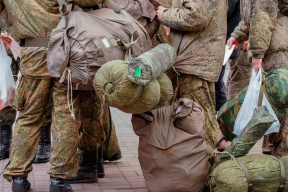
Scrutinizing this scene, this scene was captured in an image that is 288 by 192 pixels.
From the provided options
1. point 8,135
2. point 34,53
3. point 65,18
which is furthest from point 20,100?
point 8,135

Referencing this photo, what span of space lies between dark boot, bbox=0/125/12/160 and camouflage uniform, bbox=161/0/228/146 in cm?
199

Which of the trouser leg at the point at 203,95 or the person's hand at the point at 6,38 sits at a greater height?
the person's hand at the point at 6,38

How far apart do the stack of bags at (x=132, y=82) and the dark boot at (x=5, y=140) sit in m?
2.13

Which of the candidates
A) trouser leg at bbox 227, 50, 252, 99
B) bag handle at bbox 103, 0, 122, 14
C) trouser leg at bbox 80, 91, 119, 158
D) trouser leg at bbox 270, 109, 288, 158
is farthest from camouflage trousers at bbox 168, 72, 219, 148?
trouser leg at bbox 227, 50, 252, 99

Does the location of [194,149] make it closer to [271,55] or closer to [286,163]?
[286,163]

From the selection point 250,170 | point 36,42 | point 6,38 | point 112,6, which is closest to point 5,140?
point 6,38

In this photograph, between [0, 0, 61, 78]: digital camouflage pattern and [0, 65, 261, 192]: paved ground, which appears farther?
[0, 65, 261, 192]: paved ground

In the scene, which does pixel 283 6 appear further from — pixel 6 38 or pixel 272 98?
pixel 6 38

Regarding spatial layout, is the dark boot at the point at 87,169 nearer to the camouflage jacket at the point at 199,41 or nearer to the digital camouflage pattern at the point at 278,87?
the camouflage jacket at the point at 199,41

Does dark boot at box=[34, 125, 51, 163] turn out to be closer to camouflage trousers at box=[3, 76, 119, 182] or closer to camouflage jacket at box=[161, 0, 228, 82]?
camouflage trousers at box=[3, 76, 119, 182]

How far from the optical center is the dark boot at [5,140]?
4.65 metres

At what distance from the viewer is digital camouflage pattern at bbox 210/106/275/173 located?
330cm

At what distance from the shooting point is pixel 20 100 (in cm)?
365

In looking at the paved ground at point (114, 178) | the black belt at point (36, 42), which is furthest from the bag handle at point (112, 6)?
the paved ground at point (114, 178)
